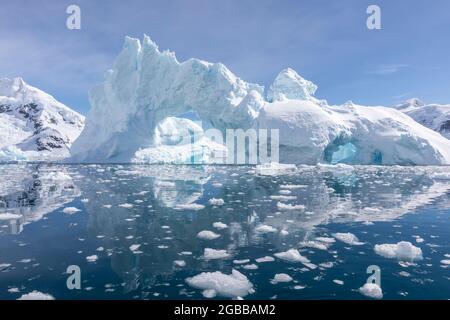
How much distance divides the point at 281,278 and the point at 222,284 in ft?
3.47

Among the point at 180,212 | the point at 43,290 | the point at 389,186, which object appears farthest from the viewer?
the point at 389,186

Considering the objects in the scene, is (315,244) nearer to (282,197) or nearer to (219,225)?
(219,225)

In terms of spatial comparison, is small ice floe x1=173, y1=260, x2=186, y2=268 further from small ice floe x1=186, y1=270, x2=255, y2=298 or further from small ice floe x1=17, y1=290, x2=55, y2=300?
small ice floe x1=17, y1=290, x2=55, y2=300

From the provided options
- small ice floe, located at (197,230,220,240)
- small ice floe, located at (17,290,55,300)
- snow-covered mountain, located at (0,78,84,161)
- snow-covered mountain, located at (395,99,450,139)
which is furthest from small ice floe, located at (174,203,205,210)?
snow-covered mountain, located at (395,99,450,139)

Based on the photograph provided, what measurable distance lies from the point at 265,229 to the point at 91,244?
4182 mm

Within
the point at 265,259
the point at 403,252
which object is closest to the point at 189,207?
the point at 265,259

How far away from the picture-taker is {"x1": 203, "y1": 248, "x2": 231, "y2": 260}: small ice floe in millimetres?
7090

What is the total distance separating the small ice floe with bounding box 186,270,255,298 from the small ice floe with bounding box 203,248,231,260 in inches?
42.0

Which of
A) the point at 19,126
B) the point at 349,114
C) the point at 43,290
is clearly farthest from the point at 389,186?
the point at 19,126

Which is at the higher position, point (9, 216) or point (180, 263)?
point (9, 216)

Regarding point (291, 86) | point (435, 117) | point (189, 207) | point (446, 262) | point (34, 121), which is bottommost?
point (446, 262)

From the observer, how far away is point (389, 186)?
19.1 metres

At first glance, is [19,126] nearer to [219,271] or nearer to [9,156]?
[9,156]

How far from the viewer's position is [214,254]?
7.21 meters
